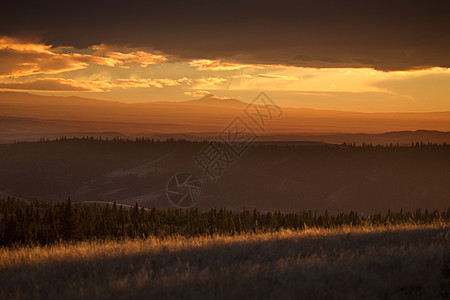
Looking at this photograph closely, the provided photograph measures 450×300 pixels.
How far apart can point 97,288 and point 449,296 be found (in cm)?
825

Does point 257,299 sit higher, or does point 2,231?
point 257,299

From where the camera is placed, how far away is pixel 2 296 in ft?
32.6

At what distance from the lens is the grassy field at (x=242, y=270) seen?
9.59 m

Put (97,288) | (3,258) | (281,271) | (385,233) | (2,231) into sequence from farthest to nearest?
(2,231), (385,233), (3,258), (281,271), (97,288)

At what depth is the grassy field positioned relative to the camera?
9.59 meters

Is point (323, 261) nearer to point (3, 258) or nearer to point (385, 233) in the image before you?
point (385, 233)

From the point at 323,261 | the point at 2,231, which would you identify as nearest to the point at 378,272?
the point at 323,261

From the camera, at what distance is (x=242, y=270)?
1092cm

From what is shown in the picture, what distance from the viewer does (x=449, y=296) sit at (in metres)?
9.38

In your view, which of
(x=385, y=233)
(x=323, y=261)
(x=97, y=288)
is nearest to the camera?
(x=97, y=288)

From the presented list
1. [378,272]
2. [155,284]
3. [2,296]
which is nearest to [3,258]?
[2,296]

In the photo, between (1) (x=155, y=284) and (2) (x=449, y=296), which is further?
(1) (x=155, y=284)

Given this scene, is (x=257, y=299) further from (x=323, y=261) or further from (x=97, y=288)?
(x=97, y=288)

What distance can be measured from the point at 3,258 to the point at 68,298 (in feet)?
17.5
